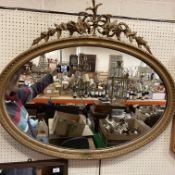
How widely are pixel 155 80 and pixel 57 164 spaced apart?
2.19 ft

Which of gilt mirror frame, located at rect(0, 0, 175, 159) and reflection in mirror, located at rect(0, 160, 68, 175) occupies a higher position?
gilt mirror frame, located at rect(0, 0, 175, 159)

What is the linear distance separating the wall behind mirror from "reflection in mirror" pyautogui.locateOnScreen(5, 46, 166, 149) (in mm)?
127

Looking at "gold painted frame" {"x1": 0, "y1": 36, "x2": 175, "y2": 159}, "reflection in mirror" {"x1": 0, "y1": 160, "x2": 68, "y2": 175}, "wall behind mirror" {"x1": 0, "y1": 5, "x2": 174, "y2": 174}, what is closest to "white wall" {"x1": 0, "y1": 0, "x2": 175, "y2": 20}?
"wall behind mirror" {"x1": 0, "y1": 5, "x2": 174, "y2": 174}

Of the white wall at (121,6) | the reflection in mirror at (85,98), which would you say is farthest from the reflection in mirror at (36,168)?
the white wall at (121,6)

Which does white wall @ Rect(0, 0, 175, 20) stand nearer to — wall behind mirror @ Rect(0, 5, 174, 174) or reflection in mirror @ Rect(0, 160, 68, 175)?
wall behind mirror @ Rect(0, 5, 174, 174)

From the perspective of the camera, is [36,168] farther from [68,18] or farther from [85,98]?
[68,18]

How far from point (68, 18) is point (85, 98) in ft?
1.28

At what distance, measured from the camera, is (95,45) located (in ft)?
3.47

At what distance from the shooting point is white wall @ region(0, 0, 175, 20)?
43.3 inches

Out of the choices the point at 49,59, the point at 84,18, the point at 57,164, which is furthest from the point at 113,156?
the point at 84,18

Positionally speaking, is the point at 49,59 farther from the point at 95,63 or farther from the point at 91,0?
the point at 91,0

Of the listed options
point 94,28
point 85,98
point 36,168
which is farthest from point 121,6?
point 36,168

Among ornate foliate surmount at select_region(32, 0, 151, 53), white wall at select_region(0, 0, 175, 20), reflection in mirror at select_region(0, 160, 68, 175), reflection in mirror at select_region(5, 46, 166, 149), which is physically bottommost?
reflection in mirror at select_region(0, 160, 68, 175)

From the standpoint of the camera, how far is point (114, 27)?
1.06 metres
